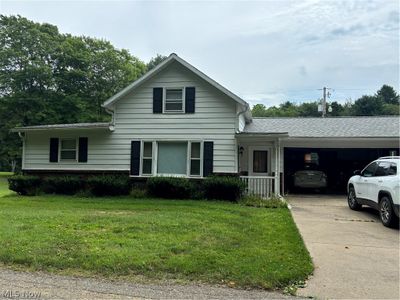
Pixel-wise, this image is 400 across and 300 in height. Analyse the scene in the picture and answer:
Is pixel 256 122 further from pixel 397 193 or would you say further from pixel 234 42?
pixel 397 193

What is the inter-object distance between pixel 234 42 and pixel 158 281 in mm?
13104

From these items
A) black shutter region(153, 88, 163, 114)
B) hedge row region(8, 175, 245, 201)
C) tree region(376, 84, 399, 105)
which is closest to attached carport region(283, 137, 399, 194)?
hedge row region(8, 175, 245, 201)

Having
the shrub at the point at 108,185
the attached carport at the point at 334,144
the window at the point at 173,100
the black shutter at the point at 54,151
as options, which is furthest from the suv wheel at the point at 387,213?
the black shutter at the point at 54,151

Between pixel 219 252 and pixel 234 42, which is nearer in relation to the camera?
pixel 219 252

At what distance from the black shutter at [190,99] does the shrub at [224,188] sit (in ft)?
9.97

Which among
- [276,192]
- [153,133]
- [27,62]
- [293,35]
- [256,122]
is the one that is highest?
[27,62]

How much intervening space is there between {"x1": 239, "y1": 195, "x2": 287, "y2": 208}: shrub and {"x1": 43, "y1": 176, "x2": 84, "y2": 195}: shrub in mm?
6846

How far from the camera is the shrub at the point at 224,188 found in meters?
13.1

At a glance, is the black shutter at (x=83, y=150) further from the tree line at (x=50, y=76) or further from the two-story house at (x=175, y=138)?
the tree line at (x=50, y=76)

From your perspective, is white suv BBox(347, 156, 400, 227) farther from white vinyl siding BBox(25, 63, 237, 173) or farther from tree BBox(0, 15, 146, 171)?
tree BBox(0, 15, 146, 171)

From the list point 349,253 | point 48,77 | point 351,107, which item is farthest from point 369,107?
point 349,253

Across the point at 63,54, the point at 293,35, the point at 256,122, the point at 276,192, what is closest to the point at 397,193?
the point at 276,192

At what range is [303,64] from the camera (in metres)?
19.8

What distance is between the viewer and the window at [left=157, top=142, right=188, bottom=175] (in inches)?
587
